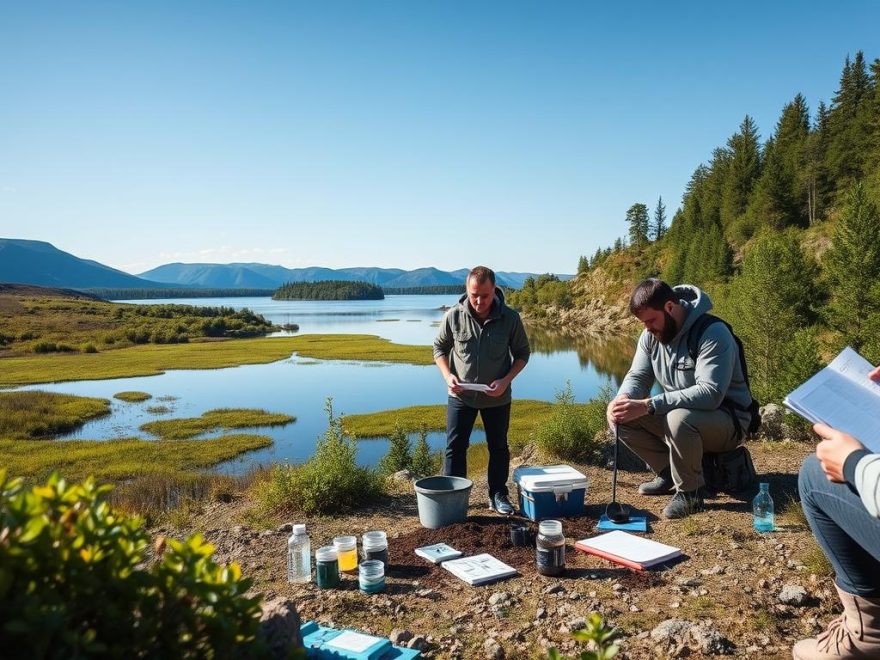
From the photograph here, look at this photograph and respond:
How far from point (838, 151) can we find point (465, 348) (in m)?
63.9

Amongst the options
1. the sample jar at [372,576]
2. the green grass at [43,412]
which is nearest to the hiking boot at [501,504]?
the sample jar at [372,576]

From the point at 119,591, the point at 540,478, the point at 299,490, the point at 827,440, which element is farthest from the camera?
the point at 299,490

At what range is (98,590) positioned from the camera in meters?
1.42

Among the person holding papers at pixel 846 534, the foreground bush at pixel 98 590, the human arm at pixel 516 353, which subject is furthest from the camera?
the human arm at pixel 516 353

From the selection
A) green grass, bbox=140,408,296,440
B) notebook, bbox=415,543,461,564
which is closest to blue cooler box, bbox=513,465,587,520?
notebook, bbox=415,543,461,564

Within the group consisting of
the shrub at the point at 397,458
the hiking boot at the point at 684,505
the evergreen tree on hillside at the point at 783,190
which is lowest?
the shrub at the point at 397,458

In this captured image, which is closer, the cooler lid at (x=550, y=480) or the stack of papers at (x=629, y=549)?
the stack of papers at (x=629, y=549)

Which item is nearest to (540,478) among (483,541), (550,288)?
(483,541)

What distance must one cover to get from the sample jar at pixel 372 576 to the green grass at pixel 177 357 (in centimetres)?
3199

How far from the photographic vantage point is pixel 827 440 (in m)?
2.48

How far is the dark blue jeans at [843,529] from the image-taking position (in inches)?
96.4

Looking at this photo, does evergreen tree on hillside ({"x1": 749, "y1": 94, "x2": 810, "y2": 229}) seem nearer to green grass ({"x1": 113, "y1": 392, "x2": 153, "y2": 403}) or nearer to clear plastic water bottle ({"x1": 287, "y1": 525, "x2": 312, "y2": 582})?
green grass ({"x1": 113, "y1": 392, "x2": 153, "y2": 403})

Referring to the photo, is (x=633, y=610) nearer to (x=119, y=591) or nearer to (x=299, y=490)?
(x=119, y=591)

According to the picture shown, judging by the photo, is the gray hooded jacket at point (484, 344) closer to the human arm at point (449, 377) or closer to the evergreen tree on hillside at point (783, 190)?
the human arm at point (449, 377)
